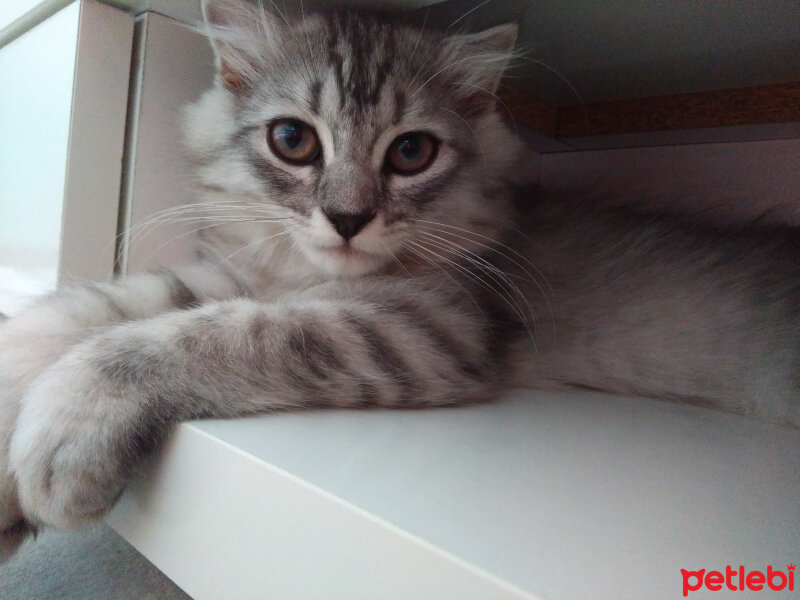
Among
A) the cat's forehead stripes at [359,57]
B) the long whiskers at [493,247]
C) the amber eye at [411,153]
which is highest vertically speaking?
the cat's forehead stripes at [359,57]

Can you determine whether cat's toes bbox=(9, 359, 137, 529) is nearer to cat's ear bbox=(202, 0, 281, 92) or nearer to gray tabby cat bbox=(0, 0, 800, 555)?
gray tabby cat bbox=(0, 0, 800, 555)

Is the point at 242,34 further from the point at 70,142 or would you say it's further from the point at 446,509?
the point at 446,509

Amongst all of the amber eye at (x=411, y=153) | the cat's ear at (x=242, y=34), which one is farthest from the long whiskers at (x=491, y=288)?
the cat's ear at (x=242, y=34)

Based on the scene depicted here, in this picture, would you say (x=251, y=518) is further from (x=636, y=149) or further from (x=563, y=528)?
(x=636, y=149)

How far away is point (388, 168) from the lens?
90 centimetres

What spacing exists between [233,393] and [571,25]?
90 cm

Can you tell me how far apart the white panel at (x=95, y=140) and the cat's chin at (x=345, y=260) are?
48 centimetres

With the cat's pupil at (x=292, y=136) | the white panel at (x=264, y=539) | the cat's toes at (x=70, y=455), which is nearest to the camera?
the white panel at (x=264, y=539)

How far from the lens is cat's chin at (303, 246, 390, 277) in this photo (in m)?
0.86

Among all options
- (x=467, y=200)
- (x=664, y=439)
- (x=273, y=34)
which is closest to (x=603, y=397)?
(x=664, y=439)

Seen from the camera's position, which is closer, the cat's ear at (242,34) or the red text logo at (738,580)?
the red text logo at (738,580)

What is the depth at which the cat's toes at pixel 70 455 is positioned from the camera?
55 cm

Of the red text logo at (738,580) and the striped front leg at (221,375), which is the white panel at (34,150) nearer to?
the striped front leg at (221,375)

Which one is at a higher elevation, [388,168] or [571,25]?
[571,25]
